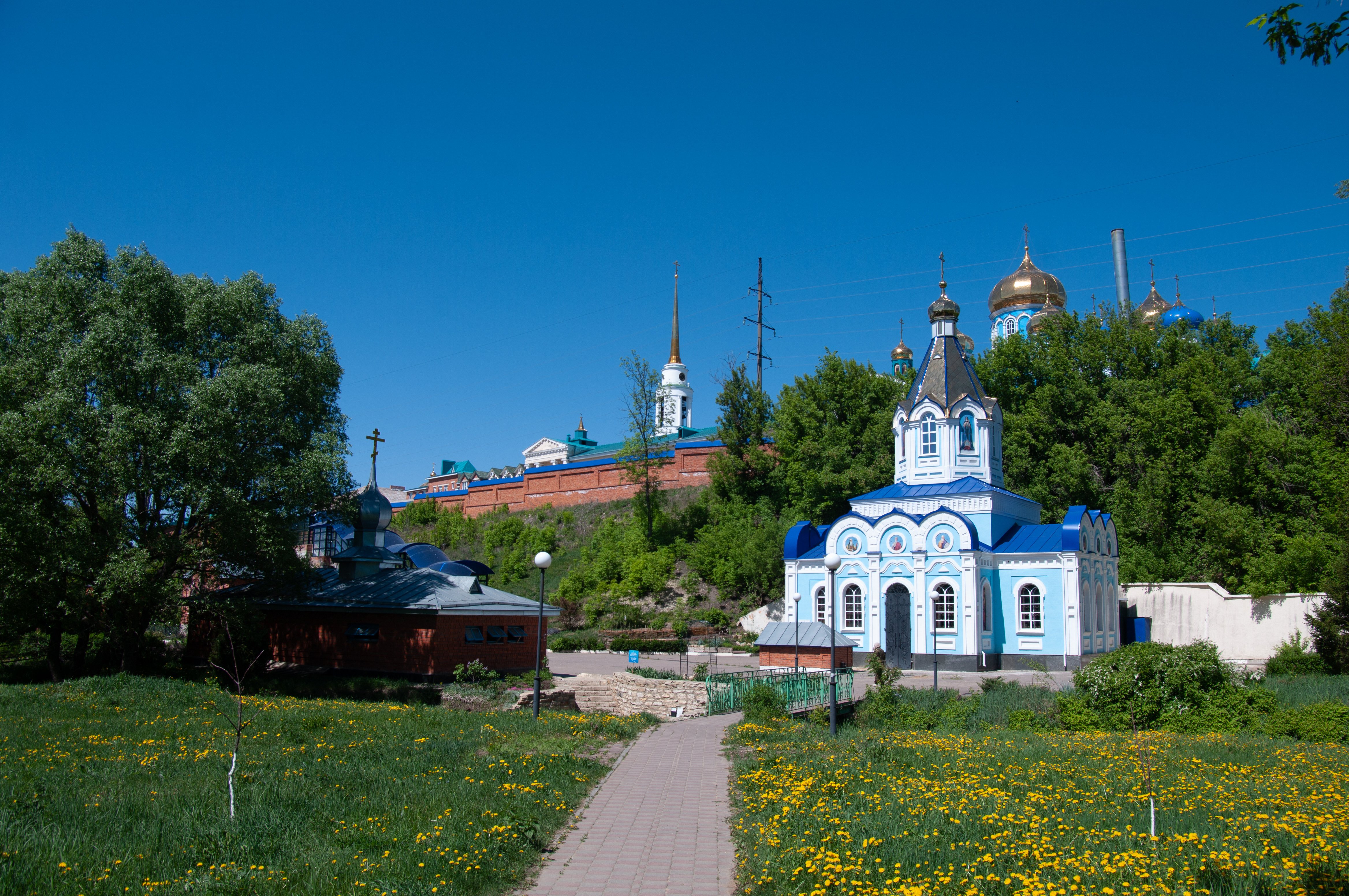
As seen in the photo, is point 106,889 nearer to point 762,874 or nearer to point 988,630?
point 762,874

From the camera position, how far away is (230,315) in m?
20.5

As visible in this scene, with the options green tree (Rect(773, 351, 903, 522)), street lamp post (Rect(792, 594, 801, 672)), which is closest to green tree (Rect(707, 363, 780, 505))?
green tree (Rect(773, 351, 903, 522))

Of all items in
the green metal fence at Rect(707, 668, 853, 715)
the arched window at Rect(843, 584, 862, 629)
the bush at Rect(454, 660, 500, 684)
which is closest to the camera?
the green metal fence at Rect(707, 668, 853, 715)

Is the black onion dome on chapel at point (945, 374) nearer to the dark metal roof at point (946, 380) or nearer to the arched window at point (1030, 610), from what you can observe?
the dark metal roof at point (946, 380)

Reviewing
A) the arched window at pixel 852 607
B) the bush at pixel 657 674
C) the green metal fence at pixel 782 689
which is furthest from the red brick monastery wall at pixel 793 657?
the arched window at pixel 852 607

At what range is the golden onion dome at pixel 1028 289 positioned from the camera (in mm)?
51562

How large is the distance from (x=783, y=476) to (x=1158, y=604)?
16.9m

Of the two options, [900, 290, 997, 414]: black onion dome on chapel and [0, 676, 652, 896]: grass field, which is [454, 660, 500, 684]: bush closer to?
[0, 676, 652, 896]: grass field

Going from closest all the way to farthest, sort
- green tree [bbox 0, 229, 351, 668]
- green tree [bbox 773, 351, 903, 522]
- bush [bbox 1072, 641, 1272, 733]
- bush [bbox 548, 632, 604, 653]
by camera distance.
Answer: bush [bbox 1072, 641, 1272, 733] → green tree [bbox 0, 229, 351, 668] → bush [bbox 548, 632, 604, 653] → green tree [bbox 773, 351, 903, 522]

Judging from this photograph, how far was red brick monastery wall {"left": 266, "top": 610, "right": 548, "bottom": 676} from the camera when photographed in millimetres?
21781

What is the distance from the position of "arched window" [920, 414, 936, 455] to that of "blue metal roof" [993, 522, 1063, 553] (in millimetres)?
3817

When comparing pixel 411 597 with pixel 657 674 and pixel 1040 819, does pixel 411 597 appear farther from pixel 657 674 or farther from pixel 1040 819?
pixel 1040 819

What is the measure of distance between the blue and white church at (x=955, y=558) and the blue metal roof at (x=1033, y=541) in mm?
54

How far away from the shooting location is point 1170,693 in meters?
15.5
